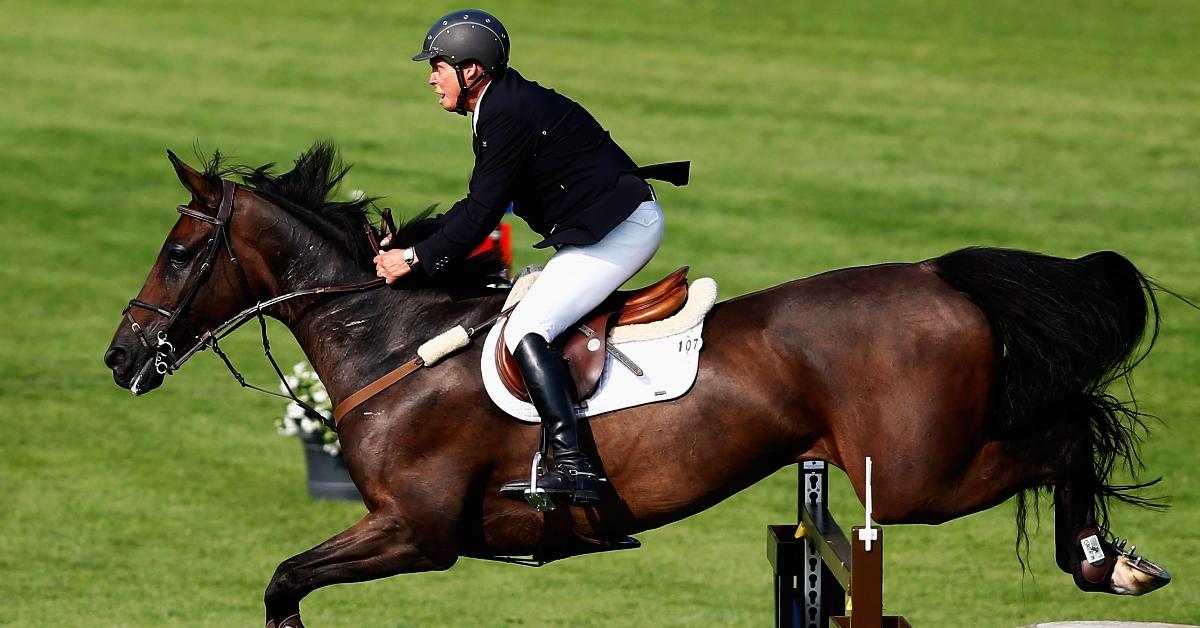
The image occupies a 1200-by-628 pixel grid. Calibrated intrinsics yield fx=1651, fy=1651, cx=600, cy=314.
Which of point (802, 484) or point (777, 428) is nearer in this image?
point (777, 428)

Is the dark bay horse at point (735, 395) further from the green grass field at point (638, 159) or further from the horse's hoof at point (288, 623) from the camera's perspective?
the green grass field at point (638, 159)

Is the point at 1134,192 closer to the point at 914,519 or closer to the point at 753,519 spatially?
the point at 753,519

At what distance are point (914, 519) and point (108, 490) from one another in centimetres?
710

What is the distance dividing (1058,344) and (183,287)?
11.0 ft

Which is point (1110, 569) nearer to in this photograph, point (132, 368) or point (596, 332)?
point (596, 332)

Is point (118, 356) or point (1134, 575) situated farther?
point (118, 356)

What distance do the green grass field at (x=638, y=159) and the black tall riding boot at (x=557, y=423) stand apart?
3.36m

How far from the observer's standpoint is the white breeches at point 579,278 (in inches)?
240

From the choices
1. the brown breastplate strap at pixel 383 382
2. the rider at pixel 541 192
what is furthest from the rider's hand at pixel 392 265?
the brown breastplate strap at pixel 383 382

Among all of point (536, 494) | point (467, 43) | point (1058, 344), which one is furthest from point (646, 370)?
point (1058, 344)

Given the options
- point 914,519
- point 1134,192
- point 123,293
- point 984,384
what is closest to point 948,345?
point 984,384

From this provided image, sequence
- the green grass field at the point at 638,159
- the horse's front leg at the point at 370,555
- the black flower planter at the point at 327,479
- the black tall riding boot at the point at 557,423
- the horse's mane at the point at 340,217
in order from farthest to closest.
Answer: the black flower planter at the point at 327,479 → the green grass field at the point at 638,159 → the horse's mane at the point at 340,217 → the horse's front leg at the point at 370,555 → the black tall riding boot at the point at 557,423

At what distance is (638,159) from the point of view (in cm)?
1842

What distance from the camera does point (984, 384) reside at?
6.06 meters
